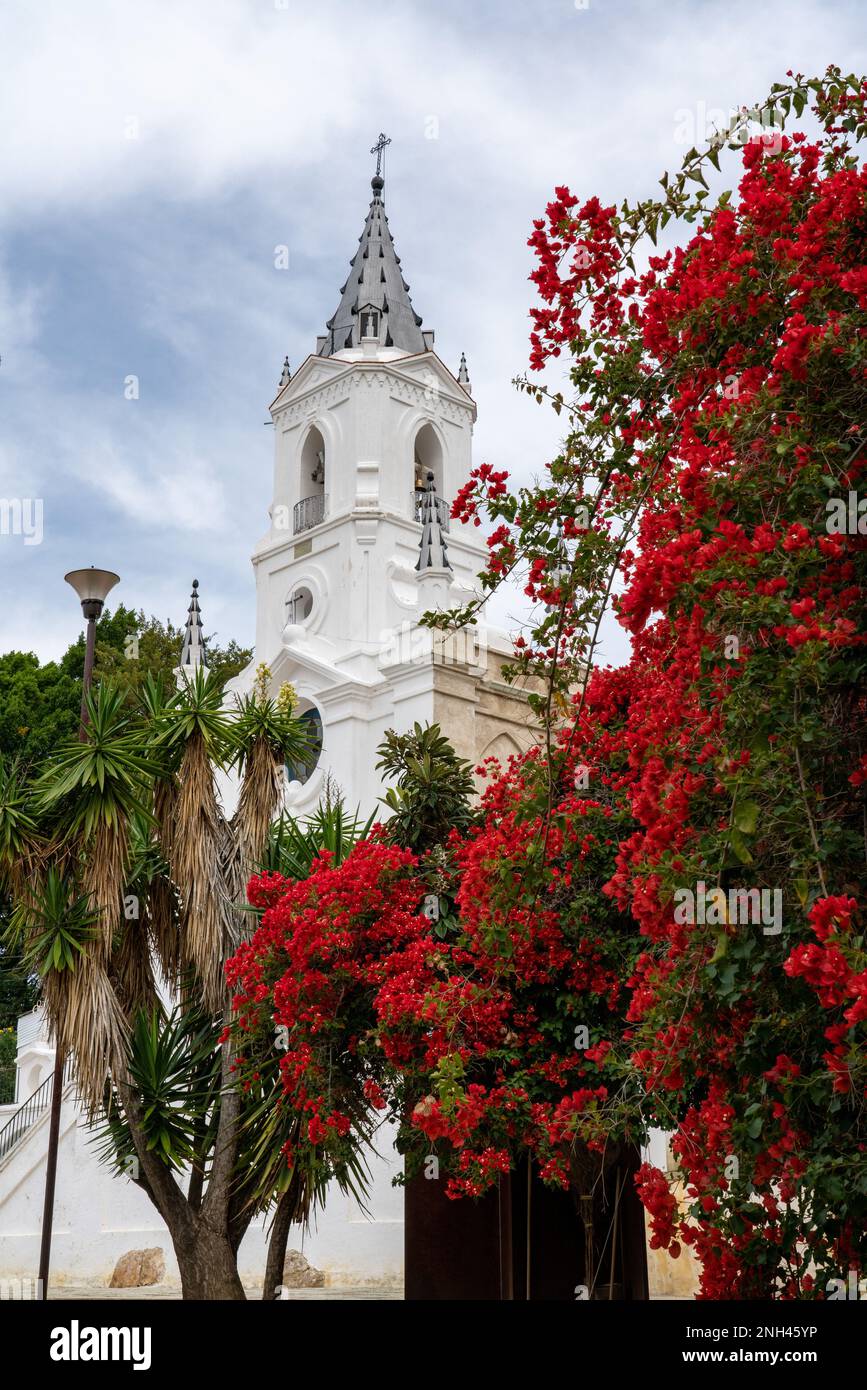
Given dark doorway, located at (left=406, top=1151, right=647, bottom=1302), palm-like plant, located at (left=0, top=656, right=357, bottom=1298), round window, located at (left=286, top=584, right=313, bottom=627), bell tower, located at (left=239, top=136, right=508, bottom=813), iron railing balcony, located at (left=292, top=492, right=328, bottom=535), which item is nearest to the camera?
palm-like plant, located at (left=0, top=656, right=357, bottom=1298)

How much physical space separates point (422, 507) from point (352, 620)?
9.95 feet

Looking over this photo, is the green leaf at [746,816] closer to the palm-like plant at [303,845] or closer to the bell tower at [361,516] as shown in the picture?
the palm-like plant at [303,845]

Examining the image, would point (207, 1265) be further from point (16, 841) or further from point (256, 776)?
point (256, 776)

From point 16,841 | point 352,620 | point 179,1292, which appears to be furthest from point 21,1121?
point 16,841

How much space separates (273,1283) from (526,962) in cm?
362

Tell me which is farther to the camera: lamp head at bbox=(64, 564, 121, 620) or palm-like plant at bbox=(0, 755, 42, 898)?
lamp head at bbox=(64, 564, 121, 620)

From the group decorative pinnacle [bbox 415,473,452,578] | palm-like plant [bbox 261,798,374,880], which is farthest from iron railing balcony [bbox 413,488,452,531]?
palm-like plant [bbox 261,798,374,880]

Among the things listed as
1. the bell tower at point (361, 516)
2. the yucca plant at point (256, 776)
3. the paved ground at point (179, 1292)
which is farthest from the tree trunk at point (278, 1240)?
the bell tower at point (361, 516)

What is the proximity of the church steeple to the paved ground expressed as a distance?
18784 mm

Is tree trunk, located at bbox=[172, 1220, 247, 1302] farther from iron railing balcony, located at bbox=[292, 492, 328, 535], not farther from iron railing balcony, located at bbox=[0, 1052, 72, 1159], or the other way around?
iron railing balcony, located at bbox=[292, 492, 328, 535]

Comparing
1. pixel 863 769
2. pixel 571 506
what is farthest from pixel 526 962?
pixel 863 769

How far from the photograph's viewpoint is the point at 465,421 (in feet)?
98.3

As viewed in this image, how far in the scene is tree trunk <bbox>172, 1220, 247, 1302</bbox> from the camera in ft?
34.9
